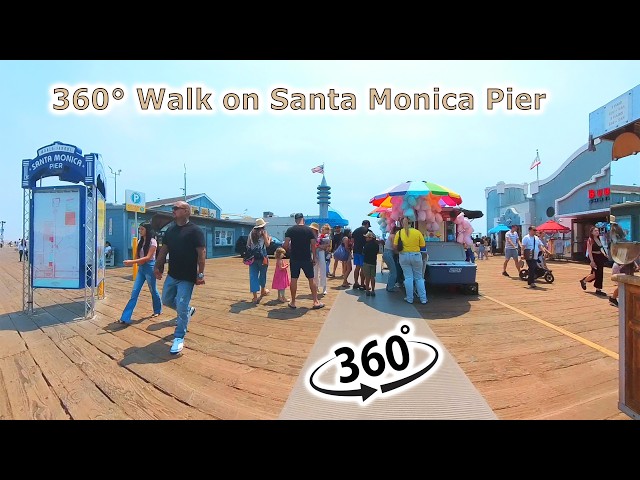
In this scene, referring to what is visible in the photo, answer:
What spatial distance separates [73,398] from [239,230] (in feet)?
84.4

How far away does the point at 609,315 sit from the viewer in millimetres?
5457

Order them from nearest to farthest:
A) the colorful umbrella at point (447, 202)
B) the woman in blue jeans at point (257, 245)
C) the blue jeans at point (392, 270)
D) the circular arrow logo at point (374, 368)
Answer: the circular arrow logo at point (374, 368)
the woman in blue jeans at point (257, 245)
the blue jeans at point (392, 270)
the colorful umbrella at point (447, 202)

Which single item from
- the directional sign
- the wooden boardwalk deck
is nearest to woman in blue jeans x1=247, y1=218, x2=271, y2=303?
the wooden boardwalk deck

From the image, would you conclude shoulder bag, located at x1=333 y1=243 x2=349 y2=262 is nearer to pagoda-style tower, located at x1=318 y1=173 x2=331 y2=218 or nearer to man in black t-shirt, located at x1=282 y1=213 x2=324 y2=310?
man in black t-shirt, located at x1=282 y1=213 x2=324 y2=310

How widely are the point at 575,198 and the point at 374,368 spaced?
74.5 feet

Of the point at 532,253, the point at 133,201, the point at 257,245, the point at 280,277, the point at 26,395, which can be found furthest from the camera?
the point at 133,201

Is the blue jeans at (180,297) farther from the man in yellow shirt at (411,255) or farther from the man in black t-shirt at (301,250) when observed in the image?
the man in yellow shirt at (411,255)

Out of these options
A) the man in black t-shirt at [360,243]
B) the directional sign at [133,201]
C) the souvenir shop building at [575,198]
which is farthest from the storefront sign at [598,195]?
the directional sign at [133,201]

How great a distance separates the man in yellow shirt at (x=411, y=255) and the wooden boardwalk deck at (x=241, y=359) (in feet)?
1.59

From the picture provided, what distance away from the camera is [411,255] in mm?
6180

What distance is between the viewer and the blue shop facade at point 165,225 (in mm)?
15734

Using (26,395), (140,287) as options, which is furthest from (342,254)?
(26,395)

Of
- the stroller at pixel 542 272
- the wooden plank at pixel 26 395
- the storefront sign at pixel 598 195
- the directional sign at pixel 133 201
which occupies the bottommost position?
the wooden plank at pixel 26 395

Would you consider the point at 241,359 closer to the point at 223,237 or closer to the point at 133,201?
the point at 133,201
